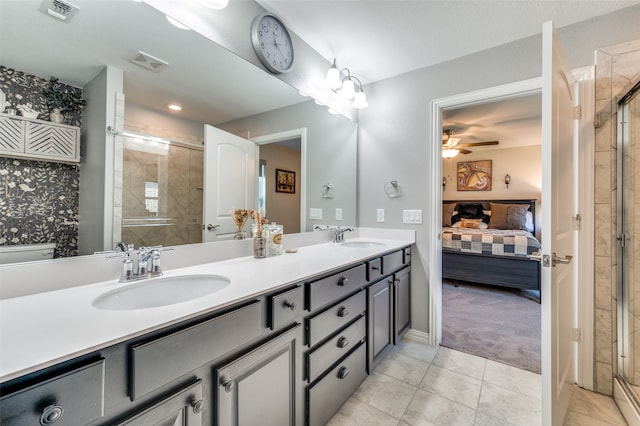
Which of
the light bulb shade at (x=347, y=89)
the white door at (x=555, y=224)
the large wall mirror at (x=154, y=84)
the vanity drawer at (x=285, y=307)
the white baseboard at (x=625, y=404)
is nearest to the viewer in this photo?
the large wall mirror at (x=154, y=84)

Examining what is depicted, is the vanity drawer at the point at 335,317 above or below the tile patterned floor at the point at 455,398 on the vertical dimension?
above

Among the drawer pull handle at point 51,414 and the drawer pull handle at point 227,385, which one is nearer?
the drawer pull handle at point 51,414

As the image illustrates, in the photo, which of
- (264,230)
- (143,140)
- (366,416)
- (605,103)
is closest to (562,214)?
(605,103)

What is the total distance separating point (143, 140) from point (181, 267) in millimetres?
608

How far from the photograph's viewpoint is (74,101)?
0.98 metres

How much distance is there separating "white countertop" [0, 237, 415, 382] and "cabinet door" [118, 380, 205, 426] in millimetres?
212

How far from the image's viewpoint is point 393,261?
203 centimetres

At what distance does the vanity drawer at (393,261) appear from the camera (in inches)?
74.7

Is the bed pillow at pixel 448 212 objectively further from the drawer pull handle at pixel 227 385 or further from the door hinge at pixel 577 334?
the drawer pull handle at pixel 227 385

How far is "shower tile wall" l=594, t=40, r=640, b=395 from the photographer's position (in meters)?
1.69

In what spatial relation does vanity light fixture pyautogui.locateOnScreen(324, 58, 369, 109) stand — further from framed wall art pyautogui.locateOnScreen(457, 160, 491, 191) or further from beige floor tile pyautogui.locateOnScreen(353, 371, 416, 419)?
framed wall art pyautogui.locateOnScreen(457, 160, 491, 191)

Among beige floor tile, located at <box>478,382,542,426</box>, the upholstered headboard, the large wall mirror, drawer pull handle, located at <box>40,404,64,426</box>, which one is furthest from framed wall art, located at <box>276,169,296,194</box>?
the upholstered headboard

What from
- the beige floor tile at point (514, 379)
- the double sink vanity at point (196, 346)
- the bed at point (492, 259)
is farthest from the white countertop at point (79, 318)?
the bed at point (492, 259)

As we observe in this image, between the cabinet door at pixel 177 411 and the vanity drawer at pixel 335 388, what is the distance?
1.92 feet
